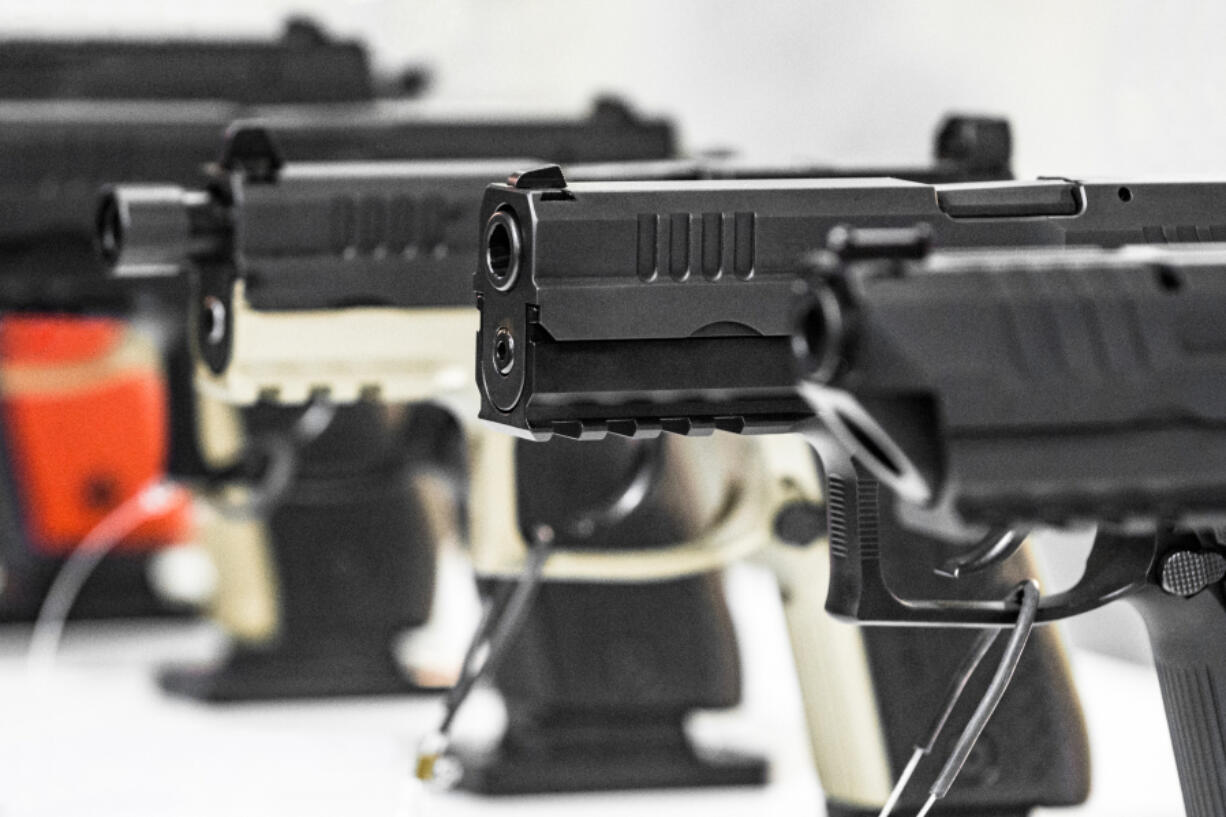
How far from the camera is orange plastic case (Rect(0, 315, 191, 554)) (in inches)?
113

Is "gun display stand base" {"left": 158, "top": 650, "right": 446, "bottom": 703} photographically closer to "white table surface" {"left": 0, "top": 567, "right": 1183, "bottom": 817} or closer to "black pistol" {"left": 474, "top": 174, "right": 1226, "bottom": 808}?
"white table surface" {"left": 0, "top": 567, "right": 1183, "bottom": 817}

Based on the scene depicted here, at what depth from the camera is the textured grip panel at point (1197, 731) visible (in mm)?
913

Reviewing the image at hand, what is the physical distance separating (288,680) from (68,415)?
30.8 inches

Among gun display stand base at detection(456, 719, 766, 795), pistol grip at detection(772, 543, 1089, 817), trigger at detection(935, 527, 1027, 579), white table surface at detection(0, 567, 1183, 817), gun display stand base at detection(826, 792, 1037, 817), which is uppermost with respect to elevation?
trigger at detection(935, 527, 1027, 579)

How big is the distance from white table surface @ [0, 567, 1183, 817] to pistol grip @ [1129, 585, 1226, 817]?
1.64 feet

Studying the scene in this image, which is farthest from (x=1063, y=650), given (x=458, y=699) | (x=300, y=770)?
(x=300, y=770)

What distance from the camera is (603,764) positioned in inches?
70.3

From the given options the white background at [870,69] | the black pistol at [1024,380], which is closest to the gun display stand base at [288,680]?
the white background at [870,69]

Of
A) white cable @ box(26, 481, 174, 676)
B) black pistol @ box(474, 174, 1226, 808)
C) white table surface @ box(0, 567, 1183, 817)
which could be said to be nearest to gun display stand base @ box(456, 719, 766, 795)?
white table surface @ box(0, 567, 1183, 817)

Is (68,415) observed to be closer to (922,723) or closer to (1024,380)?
(922,723)

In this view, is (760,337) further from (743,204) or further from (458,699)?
(458,699)

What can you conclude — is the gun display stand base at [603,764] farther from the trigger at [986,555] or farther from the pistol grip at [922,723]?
the trigger at [986,555]

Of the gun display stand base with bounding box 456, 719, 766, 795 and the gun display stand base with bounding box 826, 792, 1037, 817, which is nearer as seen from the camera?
the gun display stand base with bounding box 826, 792, 1037, 817

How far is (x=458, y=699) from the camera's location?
4.32ft
